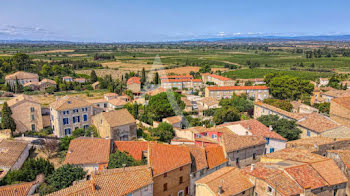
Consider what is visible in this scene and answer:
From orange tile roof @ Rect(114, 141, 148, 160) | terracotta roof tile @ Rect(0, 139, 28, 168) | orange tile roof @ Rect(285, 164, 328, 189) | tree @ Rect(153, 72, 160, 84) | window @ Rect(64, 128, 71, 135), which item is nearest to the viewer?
orange tile roof @ Rect(285, 164, 328, 189)

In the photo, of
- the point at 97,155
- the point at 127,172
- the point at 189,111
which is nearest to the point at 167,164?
the point at 127,172

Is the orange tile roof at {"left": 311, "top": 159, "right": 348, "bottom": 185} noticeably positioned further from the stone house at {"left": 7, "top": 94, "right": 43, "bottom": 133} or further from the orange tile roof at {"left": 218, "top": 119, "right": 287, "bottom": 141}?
the stone house at {"left": 7, "top": 94, "right": 43, "bottom": 133}

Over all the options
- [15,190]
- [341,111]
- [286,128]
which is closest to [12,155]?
[15,190]

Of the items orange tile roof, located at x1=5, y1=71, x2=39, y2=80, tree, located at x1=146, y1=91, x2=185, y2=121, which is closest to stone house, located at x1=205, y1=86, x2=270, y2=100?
tree, located at x1=146, y1=91, x2=185, y2=121

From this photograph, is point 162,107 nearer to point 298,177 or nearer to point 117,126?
point 117,126

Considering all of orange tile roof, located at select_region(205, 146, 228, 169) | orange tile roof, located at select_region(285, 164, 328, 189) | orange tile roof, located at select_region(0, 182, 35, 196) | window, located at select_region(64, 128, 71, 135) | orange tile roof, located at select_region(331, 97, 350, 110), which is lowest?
window, located at select_region(64, 128, 71, 135)

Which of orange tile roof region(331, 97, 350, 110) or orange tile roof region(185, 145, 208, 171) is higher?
orange tile roof region(331, 97, 350, 110)

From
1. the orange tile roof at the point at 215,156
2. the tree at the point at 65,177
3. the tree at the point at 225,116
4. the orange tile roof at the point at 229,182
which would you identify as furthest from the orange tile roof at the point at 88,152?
the tree at the point at 225,116

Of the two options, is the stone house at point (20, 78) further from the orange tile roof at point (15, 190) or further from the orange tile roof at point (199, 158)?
the orange tile roof at point (199, 158)
